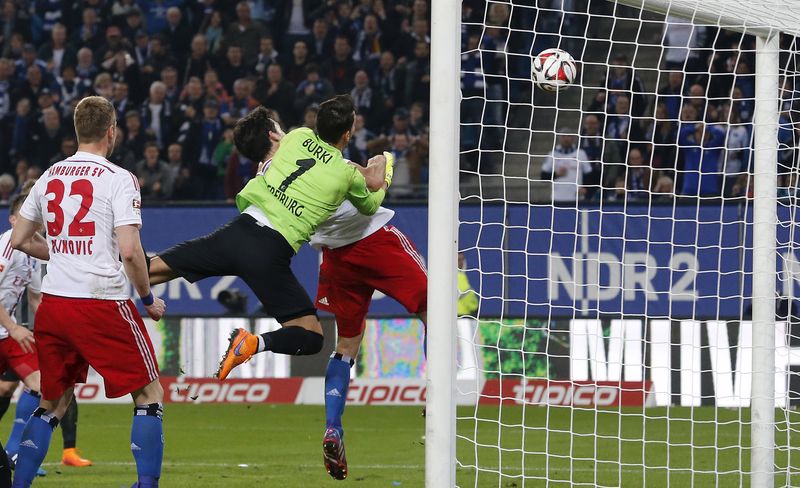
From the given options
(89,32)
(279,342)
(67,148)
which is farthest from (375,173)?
(89,32)

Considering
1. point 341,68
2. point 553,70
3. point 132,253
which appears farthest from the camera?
point 341,68

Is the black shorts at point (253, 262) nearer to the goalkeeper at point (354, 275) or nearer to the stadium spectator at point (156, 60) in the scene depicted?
the goalkeeper at point (354, 275)

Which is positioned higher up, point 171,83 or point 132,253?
point 171,83

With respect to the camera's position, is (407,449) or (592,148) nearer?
(407,449)

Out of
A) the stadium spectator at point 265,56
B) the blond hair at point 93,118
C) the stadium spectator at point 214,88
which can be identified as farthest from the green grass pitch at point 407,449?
the stadium spectator at point 265,56

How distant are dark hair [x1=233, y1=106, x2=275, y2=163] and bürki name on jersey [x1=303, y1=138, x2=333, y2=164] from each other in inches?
13.8

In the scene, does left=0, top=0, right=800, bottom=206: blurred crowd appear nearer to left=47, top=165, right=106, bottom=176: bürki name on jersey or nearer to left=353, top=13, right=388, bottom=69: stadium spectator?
left=353, top=13, right=388, bottom=69: stadium spectator

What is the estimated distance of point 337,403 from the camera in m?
7.79

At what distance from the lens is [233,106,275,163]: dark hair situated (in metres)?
7.44

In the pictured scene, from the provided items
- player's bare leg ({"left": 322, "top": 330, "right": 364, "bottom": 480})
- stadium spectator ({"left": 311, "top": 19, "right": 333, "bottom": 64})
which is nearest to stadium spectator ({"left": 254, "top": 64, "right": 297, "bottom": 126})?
stadium spectator ({"left": 311, "top": 19, "right": 333, "bottom": 64})

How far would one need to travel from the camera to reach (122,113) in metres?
17.0

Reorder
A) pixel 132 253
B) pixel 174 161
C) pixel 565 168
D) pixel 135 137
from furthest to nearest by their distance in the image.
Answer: pixel 135 137 → pixel 174 161 → pixel 565 168 → pixel 132 253

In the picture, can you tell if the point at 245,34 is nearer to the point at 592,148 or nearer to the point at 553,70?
the point at 592,148

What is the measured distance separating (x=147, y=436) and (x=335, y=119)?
2.18 meters
